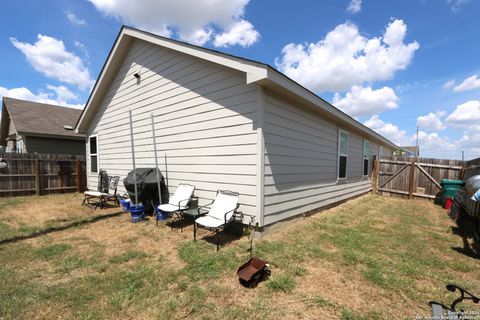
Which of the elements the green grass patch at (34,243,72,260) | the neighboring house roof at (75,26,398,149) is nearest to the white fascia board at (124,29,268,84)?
the neighboring house roof at (75,26,398,149)

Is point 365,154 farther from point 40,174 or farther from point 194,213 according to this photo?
point 40,174

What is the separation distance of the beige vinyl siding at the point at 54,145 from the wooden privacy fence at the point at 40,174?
3130mm

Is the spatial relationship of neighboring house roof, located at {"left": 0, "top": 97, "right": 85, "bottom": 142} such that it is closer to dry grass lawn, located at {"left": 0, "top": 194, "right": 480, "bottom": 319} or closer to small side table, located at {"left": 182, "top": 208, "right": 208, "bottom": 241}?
dry grass lawn, located at {"left": 0, "top": 194, "right": 480, "bottom": 319}

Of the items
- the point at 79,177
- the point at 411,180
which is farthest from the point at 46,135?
the point at 411,180

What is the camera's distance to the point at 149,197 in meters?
5.99

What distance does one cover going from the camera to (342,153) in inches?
303

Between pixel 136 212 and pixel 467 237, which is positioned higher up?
pixel 136 212

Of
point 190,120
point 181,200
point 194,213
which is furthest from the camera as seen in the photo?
point 190,120

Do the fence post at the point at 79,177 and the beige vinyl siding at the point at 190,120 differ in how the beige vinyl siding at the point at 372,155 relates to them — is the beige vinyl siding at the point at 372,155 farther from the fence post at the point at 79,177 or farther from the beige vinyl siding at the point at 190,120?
the fence post at the point at 79,177

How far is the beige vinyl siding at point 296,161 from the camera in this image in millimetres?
4383

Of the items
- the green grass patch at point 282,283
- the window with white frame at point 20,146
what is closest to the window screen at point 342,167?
the green grass patch at point 282,283

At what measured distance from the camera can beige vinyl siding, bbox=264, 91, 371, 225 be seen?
4.38 m

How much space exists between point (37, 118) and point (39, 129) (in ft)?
5.15

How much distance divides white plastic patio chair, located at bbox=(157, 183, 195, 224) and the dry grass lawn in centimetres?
47
